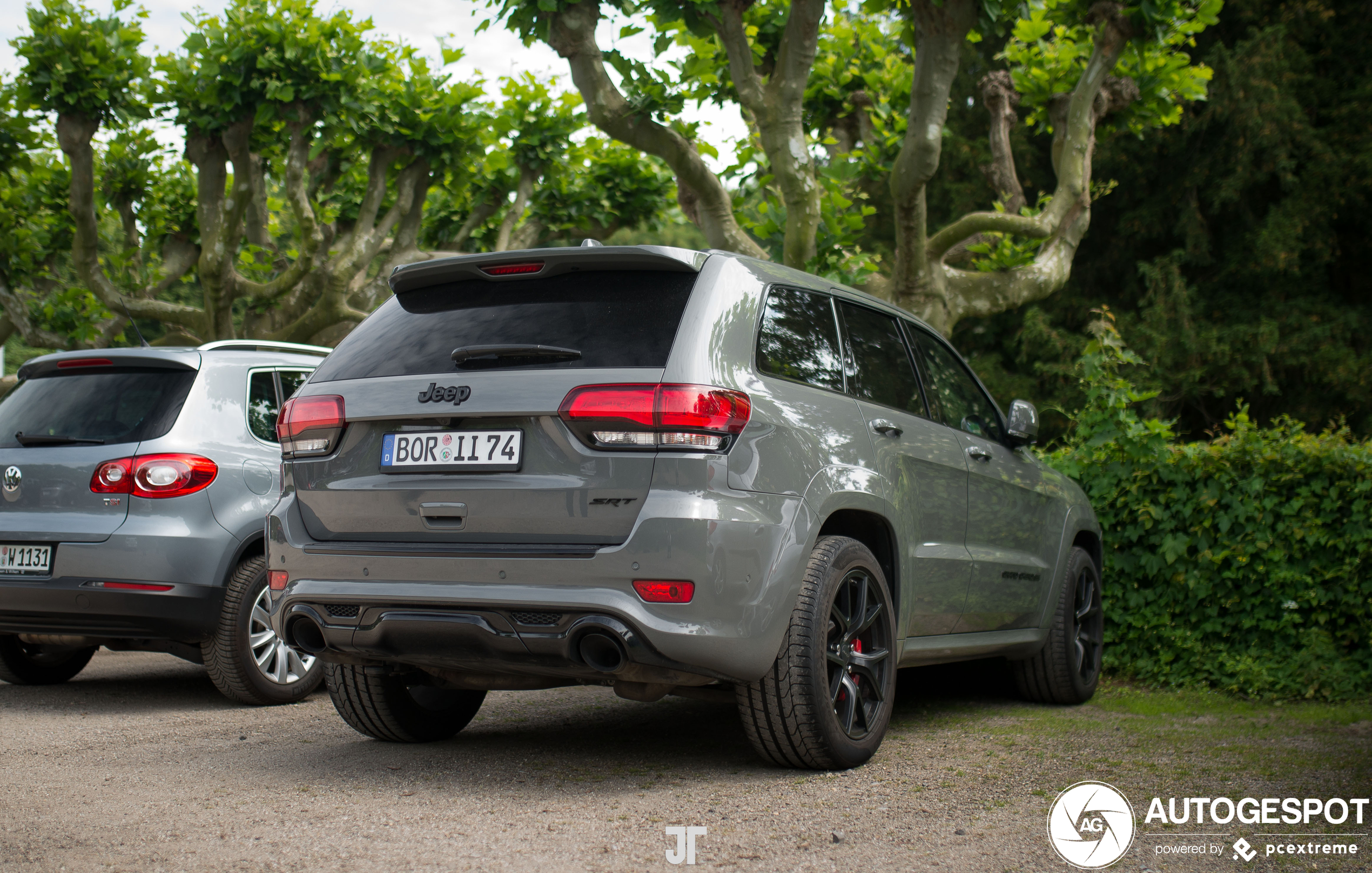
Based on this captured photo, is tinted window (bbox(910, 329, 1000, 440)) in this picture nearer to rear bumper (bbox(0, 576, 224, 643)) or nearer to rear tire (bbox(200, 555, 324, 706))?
rear tire (bbox(200, 555, 324, 706))

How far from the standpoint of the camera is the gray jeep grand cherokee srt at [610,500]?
145 inches

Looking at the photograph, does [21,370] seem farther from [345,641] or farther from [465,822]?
[465,822]

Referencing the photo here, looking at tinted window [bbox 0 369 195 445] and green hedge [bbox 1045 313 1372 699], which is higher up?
tinted window [bbox 0 369 195 445]

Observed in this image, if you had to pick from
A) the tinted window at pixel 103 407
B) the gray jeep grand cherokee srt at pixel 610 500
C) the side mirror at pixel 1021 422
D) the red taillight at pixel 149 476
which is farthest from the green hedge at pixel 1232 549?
the tinted window at pixel 103 407

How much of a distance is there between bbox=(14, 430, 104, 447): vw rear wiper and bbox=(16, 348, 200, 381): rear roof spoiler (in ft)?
1.28

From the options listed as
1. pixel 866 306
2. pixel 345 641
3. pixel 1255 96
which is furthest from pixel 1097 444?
pixel 1255 96

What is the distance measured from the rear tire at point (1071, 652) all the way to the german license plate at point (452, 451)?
11.7 ft

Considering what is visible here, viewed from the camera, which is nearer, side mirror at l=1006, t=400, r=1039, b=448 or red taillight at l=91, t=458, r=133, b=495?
red taillight at l=91, t=458, r=133, b=495

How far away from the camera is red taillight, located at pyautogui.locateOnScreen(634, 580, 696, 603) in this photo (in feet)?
12.0

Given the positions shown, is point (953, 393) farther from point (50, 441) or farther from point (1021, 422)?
point (50, 441)

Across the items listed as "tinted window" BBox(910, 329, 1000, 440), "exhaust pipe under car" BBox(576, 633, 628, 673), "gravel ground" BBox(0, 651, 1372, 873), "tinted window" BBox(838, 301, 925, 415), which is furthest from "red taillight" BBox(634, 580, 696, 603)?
"tinted window" BBox(910, 329, 1000, 440)

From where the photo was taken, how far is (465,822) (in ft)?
11.9

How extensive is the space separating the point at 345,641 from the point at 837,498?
1721 millimetres

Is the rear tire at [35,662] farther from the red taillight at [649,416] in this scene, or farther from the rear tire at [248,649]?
the red taillight at [649,416]
